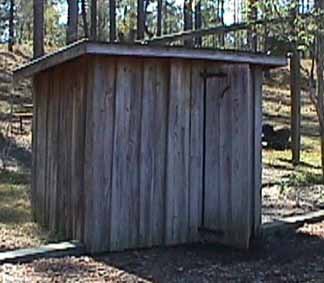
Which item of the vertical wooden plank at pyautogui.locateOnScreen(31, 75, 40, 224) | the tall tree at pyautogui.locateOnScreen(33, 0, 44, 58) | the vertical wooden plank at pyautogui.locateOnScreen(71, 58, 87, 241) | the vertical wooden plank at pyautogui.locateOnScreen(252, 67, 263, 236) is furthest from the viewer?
the tall tree at pyautogui.locateOnScreen(33, 0, 44, 58)

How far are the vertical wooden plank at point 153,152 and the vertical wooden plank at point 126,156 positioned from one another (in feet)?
0.22

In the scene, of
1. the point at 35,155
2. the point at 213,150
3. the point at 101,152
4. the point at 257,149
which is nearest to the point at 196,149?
the point at 213,150

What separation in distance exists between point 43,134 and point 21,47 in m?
24.8

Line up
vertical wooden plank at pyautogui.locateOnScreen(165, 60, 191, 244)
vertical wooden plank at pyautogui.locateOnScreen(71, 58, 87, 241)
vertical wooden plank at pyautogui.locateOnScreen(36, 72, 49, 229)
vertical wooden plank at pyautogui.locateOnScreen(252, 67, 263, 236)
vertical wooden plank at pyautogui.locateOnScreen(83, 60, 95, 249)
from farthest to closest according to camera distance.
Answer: vertical wooden plank at pyautogui.locateOnScreen(36, 72, 49, 229) < vertical wooden plank at pyautogui.locateOnScreen(252, 67, 263, 236) < vertical wooden plank at pyautogui.locateOnScreen(165, 60, 191, 244) < vertical wooden plank at pyautogui.locateOnScreen(71, 58, 87, 241) < vertical wooden plank at pyautogui.locateOnScreen(83, 60, 95, 249)

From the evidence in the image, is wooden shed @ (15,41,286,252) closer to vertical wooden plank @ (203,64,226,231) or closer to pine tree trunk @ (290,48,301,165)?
vertical wooden plank @ (203,64,226,231)

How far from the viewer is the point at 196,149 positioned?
22.1 ft

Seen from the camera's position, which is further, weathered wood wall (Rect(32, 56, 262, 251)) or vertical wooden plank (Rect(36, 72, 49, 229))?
vertical wooden plank (Rect(36, 72, 49, 229))

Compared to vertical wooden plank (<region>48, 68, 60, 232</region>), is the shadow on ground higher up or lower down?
lower down

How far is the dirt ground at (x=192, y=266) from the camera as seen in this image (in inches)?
209

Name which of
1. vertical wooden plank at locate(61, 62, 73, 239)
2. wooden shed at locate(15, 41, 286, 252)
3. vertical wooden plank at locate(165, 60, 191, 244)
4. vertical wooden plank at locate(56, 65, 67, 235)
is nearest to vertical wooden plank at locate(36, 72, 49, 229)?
wooden shed at locate(15, 41, 286, 252)

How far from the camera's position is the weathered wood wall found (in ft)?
20.2

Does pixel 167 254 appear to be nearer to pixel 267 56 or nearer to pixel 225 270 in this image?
pixel 225 270

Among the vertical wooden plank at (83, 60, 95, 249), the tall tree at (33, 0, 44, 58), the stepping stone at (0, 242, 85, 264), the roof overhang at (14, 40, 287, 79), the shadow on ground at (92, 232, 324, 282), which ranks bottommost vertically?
the shadow on ground at (92, 232, 324, 282)

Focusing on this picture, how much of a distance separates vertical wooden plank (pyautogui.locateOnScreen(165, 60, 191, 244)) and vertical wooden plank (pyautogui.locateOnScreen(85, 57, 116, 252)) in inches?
26.2
